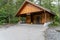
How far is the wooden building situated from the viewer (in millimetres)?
23547

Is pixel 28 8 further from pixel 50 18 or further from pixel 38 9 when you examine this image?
pixel 50 18

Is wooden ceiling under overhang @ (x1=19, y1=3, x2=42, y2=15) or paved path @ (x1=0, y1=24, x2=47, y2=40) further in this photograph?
wooden ceiling under overhang @ (x1=19, y1=3, x2=42, y2=15)

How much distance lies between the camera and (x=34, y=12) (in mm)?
24562

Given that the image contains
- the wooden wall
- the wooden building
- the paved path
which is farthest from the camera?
the wooden wall

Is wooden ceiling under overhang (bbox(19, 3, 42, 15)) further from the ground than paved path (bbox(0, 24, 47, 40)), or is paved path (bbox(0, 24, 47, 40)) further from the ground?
wooden ceiling under overhang (bbox(19, 3, 42, 15))

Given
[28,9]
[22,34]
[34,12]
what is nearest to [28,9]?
[28,9]

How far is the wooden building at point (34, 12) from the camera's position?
23.5 metres

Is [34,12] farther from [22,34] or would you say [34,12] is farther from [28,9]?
[22,34]

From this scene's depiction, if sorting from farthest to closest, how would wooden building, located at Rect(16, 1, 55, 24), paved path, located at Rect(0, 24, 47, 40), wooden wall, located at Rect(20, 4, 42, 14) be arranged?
wooden wall, located at Rect(20, 4, 42, 14) < wooden building, located at Rect(16, 1, 55, 24) < paved path, located at Rect(0, 24, 47, 40)

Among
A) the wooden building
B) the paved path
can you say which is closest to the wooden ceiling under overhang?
the wooden building

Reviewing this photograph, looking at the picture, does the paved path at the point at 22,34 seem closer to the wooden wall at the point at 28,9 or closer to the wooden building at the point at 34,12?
the wooden building at the point at 34,12

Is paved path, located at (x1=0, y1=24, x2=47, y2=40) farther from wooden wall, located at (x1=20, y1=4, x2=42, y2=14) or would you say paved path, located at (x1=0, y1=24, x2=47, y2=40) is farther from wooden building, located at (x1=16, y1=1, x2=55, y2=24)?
wooden wall, located at (x1=20, y1=4, x2=42, y2=14)

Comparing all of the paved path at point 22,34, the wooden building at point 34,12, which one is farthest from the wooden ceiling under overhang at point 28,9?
the paved path at point 22,34

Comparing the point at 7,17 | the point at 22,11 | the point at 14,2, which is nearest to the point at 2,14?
the point at 7,17
